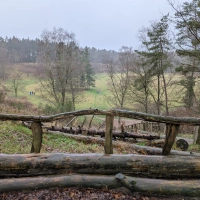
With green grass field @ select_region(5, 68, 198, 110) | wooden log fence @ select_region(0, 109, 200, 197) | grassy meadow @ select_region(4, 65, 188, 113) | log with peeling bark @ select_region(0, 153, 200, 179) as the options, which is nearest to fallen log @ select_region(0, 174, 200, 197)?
wooden log fence @ select_region(0, 109, 200, 197)

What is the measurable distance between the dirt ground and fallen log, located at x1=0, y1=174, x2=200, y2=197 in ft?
0.22

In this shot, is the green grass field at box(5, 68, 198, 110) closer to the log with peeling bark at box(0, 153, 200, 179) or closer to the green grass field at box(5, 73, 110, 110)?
the green grass field at box(5, 73, 110, 110)

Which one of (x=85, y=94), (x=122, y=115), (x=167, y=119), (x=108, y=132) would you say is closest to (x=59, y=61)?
(x=85, y=94)

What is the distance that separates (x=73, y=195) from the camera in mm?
3236

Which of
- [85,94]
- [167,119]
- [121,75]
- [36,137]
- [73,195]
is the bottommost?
[73,195]

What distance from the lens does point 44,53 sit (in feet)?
77.4

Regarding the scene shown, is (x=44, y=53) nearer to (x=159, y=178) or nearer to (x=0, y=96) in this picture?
(x=0, y=96)

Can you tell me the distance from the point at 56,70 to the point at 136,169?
70.7 ft

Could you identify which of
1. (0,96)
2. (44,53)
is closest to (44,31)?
(44,53)

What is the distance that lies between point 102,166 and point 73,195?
0.71 m

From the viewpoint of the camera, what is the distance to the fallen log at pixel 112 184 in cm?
330

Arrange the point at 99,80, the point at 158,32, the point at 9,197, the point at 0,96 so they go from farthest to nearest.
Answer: the point at 99,80
the point at 158,32
the point at 0,96
the point at 9,197

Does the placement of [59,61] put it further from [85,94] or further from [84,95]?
[85,94]

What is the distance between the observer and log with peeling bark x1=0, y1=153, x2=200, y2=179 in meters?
3.58
